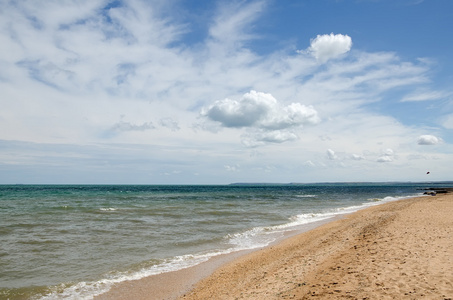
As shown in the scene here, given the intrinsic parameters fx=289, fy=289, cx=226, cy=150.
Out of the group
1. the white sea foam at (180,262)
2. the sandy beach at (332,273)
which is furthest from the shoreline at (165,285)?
the white sea foam at (180,262)

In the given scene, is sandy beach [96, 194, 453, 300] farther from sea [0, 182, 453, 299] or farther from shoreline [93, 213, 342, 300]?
sea [0, 182, 453, 299]

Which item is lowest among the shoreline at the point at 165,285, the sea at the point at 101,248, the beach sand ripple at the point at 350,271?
the shoreline at the point at 165,285

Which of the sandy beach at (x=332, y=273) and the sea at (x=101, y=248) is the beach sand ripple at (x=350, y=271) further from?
the sea at (x=101, y=248)

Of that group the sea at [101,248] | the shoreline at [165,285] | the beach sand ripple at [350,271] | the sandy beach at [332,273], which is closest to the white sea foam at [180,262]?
the sea at [101,248]

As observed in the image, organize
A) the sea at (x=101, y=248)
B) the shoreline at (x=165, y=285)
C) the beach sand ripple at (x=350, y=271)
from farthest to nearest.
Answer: the sea at (x=101, y=248), the shoreline at (x=165, y=285), the beach sand ripple at (x=350, y=271)

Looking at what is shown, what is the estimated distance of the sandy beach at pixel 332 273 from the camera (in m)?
6.25

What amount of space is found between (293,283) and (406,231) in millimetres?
7185

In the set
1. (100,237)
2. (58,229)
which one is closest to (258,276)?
(100,237)

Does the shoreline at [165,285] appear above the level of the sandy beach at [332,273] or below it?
below

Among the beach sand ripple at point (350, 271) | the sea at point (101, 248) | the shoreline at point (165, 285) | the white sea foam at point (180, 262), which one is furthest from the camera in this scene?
the sea at point (101, 248)

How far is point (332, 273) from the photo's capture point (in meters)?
7.52

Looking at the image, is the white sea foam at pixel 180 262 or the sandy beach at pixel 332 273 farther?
the white sea foam at pixel 180 262

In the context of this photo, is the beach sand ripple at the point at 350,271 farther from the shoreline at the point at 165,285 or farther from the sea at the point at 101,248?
the sea at the point at 101,248

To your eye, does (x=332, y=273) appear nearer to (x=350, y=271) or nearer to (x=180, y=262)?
(x=350, y=271)
